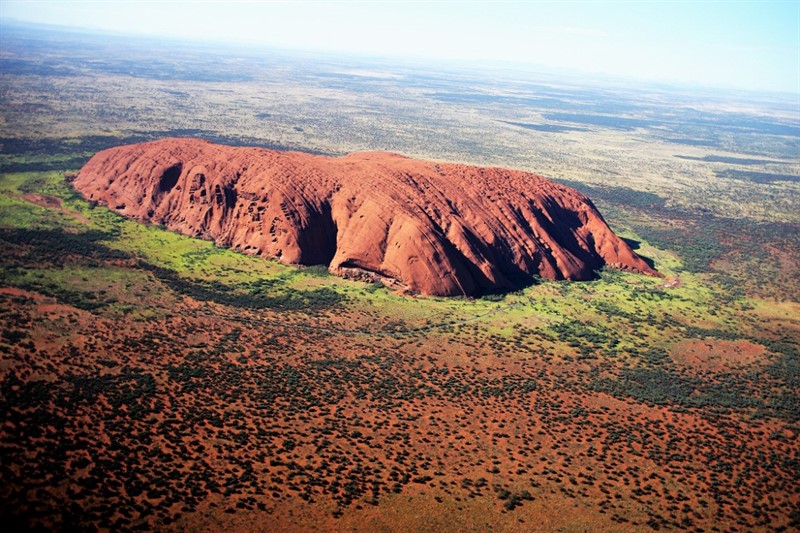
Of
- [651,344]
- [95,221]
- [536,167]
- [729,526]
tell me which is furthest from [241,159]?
[536,167]

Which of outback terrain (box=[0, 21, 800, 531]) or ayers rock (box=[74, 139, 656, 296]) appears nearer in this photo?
outback terrain (box=[0, 21, 800, 531])

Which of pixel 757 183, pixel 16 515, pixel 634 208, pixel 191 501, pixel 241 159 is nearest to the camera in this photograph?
pixel 16 515

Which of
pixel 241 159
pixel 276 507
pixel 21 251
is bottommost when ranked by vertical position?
pixel 276 507

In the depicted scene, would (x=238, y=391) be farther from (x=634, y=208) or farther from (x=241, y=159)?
(x=634, y=208)

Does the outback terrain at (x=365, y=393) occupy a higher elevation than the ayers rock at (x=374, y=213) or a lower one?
lower

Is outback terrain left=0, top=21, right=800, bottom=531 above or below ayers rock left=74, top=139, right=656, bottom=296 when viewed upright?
below

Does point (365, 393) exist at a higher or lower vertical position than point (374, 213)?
lower

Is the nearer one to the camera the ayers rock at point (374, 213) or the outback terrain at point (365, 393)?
the outback terrain at point (365, 393)

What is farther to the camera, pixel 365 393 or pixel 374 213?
pixel 374 213
